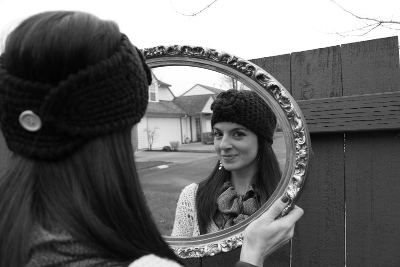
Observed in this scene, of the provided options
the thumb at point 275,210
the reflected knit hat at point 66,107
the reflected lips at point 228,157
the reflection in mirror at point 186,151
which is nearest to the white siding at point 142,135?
the reflection in mirror at point 186,151

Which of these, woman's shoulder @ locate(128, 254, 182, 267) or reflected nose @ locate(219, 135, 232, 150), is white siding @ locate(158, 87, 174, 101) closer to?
reflected nose @ locate(219, 135, 232, 150)

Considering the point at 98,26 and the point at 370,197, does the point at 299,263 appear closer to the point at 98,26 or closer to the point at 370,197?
the point at 370,197

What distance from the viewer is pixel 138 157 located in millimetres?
1251

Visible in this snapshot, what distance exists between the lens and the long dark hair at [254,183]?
1137mm

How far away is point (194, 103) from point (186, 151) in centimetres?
18

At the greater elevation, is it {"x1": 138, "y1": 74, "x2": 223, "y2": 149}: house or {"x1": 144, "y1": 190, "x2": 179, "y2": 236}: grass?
{"x1": 138, "y1": 74, "x2": 223, "y2": 149}: house

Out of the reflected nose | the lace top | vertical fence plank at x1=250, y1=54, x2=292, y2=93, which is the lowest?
the lace top

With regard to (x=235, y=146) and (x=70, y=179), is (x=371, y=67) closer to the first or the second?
(x=235, y=146)

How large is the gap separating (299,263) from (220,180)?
464 millimetres

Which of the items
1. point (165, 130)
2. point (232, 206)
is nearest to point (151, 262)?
point (232, 206)

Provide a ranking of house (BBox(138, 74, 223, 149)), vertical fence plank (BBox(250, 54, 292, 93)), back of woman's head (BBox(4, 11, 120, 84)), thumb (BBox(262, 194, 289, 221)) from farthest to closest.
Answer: vertical fence plank (BBox(250, 54, 292, 93)) → house (BBox(138, 74, 223, 149)) → thumb (BBox(262, 194, 289, 221)) → back of woman's head (BBox(4, 11, 120, 84))

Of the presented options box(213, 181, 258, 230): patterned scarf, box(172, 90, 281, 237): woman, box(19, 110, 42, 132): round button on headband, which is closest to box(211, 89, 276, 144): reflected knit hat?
box(172, 90, 281, 237): woman

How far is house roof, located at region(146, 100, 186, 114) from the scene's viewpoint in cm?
129

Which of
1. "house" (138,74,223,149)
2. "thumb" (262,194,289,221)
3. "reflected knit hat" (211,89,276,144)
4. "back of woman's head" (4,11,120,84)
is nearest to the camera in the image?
"back of woman's head" (4,11,120,84)
